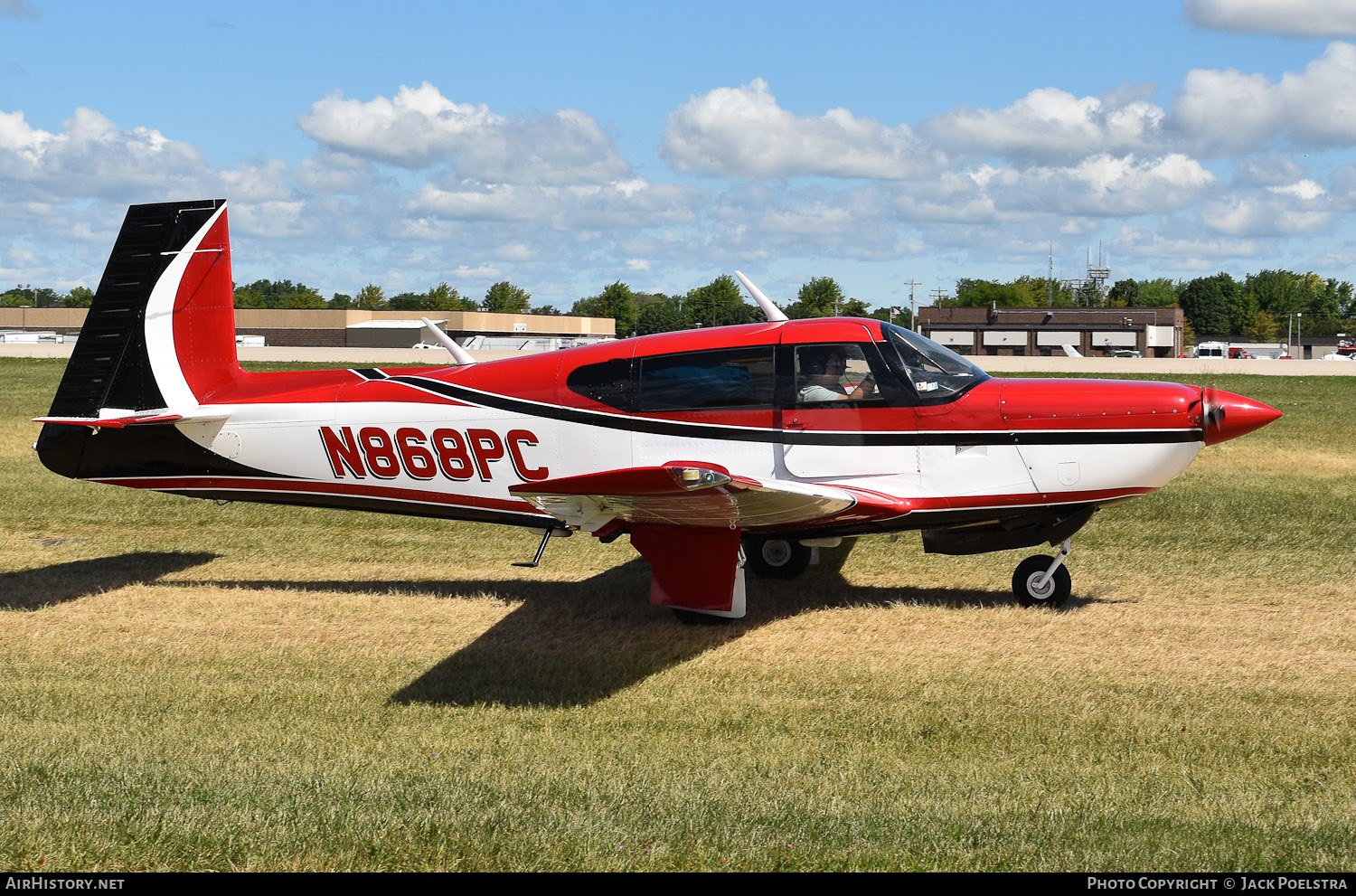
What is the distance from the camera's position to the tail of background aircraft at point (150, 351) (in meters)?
9.41

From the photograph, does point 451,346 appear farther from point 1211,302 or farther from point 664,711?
point 1211,302

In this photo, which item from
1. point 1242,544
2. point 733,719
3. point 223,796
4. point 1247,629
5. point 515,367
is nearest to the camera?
point 223,796

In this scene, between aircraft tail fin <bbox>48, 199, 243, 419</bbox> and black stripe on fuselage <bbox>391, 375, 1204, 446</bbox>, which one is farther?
aircraft tail fin <bbox>48, 199, 243, 419</bbox>

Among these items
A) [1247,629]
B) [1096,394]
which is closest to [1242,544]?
[1247,629]

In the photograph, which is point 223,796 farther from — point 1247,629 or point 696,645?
point 1247,629

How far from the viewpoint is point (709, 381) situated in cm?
834

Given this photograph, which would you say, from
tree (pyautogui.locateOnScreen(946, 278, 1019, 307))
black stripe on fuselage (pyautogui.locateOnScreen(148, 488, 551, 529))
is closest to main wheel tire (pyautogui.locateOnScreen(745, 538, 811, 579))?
black stripe on fuselage (pyautogui.locateOnScreen(148, 488, 551, 529))

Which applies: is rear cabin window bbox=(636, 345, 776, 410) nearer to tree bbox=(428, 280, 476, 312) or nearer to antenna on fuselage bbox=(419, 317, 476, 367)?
antenna on fuselage bbox=(419, 317, 476, 367)

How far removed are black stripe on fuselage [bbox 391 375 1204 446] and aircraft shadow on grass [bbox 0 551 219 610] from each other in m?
4.36

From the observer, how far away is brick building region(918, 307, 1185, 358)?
93250 mm

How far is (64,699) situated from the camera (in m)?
6.82

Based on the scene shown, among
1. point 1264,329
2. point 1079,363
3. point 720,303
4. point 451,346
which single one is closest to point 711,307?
point 720,303

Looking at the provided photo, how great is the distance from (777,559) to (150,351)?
574cm

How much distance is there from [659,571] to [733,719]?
185 cm
